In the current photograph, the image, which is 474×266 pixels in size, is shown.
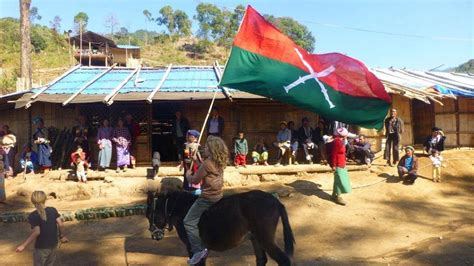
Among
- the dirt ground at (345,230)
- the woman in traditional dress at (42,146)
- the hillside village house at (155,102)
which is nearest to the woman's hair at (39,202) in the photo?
the dirt ground at (345,230)

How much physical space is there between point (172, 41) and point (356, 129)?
180 feet

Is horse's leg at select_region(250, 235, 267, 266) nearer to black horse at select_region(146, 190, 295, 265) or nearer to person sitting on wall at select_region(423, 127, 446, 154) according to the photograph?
black horse at select_region(146, 190, 295, 265)

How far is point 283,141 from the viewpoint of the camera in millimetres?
12336

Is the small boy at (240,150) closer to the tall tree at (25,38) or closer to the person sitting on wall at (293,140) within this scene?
the person sitting on wall at (293,140)

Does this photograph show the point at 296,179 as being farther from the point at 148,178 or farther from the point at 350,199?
the point at 148,178

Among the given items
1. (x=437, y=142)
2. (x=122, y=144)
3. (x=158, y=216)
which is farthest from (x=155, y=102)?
(x=437, y=142)

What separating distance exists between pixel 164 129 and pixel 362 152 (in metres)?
7.82

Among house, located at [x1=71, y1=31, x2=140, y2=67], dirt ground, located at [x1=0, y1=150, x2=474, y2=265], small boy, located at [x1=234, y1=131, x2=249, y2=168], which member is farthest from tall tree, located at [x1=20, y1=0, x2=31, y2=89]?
house, located at [x1=71, y1=31, x2=140, y2=67]

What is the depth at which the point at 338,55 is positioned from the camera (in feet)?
22.3

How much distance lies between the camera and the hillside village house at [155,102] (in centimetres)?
1173

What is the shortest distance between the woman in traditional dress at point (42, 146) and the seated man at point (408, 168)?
10.4m

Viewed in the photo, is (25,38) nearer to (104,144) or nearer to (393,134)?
(104,144)

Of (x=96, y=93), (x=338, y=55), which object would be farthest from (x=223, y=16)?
(x=338, y=55)

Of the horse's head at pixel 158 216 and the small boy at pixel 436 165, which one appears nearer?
the horse's head at pixel 158 216
